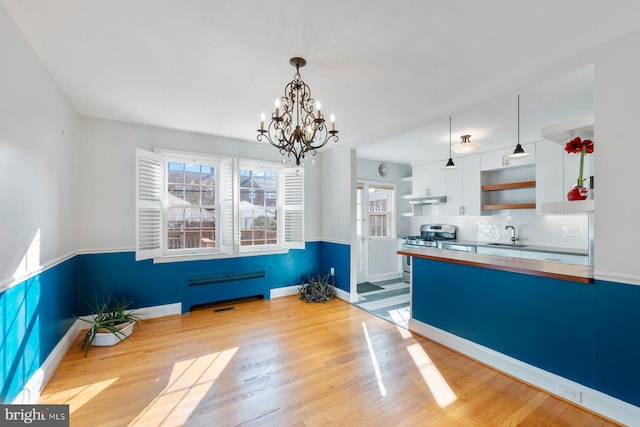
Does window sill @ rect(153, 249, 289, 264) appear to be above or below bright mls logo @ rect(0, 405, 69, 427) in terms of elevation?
above

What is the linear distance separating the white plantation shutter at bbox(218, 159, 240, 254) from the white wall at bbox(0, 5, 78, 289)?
177 cm

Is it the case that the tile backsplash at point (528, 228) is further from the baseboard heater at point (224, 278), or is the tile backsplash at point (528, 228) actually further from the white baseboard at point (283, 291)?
the baseboard heater at point (224, 278)

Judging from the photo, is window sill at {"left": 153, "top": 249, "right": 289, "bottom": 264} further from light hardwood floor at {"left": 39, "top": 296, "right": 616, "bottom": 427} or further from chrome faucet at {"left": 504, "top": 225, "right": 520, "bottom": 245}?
chrome faucet at {"left": 504, "top": 225, "right": 520, "bottom": 245}

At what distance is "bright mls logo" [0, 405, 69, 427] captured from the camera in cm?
167

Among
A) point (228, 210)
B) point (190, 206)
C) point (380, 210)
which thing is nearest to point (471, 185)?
point (380, 210)

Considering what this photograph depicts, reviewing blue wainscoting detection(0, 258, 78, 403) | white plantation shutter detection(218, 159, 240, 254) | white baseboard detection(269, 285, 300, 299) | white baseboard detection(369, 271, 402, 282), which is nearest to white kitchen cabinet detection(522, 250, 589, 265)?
white baseboard detection(369, 271, 402, 282)

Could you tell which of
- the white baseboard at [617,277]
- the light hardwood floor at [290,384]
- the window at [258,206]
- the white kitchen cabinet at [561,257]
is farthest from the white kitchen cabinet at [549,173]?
the window at [258,206]

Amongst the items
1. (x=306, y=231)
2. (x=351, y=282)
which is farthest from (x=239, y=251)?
(x=351, y=282)

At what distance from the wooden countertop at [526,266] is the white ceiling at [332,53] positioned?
5.01 feet

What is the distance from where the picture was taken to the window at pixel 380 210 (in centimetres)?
608

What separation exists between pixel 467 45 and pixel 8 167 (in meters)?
3.13

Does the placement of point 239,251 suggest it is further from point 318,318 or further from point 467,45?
point 467,45

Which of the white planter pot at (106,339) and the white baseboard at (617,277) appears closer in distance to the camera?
the white baseboard at (617,277)

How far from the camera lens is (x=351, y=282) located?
14.7 feet
